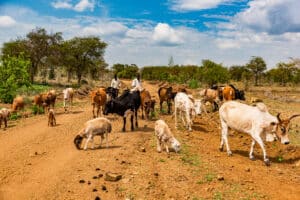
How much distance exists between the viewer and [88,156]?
1245cm

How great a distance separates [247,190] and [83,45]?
53120 millimetres

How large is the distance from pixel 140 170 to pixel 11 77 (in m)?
19.1

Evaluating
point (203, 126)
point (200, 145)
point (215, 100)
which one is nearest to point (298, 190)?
point (200, 145)

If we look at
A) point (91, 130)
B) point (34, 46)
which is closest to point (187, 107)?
point (91, 130)

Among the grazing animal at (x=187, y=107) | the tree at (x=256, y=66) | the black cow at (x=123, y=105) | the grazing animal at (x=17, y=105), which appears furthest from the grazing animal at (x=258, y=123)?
the tree at (x=256, y=66)

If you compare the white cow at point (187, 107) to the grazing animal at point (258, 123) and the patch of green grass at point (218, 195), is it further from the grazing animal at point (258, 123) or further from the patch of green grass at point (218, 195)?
the patch of green grass at point (218, 195)

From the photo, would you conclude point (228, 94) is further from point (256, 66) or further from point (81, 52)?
point (256, 66)

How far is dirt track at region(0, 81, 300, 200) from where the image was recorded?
9844 mm

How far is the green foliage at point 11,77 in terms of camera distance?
1080 inches

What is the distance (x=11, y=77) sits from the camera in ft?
88.4

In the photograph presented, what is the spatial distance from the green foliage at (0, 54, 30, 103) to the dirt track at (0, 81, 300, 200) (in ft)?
39.1

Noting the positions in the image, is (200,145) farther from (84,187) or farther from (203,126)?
(84,187)

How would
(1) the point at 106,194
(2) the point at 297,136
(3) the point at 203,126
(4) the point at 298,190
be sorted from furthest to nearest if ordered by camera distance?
1. (3) the point at 203,126
2. (2) the point at 297,136
3. (4) the point at 298,190
4. (1) the point at 106,194

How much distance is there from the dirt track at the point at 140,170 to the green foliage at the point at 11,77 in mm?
11914
